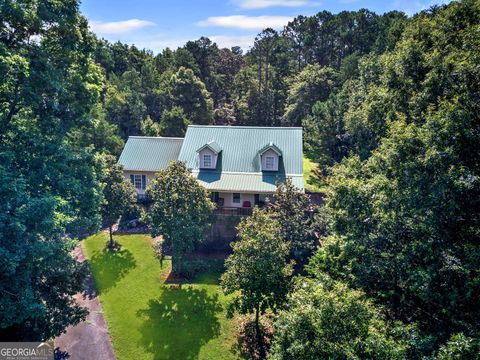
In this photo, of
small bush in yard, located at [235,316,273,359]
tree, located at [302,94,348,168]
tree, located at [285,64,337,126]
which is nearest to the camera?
small bush in yard, located at [235,316,273,359]

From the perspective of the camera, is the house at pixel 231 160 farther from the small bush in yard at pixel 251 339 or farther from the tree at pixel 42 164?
the tree at pixel 42 164

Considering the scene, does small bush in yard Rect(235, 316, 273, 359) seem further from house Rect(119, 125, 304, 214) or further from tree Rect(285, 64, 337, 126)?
tree Rect(285, 64, 337, 126)

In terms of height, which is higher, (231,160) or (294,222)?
(231,160)

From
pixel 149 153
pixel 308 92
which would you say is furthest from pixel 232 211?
pixel 308 92

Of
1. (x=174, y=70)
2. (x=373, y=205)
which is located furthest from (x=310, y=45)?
(x=373, y=205)

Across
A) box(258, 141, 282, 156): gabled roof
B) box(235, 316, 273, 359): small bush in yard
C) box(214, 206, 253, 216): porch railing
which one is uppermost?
box(258, 141, 282, 156): gabled roof

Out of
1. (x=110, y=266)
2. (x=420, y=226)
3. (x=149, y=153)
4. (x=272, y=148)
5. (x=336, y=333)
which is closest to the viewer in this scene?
(x=336, y=333)

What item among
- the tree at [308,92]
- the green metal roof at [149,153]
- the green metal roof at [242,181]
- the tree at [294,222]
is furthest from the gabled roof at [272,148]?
the tree at [308,92]

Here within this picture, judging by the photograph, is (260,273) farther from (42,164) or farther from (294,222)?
(42,164)

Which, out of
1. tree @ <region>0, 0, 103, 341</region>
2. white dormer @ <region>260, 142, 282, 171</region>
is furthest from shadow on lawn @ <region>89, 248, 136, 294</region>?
white dormer @ <region>260, 142, 282, 171</region>
